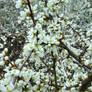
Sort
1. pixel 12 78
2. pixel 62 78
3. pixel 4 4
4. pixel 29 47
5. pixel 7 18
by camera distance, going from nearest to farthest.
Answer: pixel 12 78 → pixel 29 47 → pixel 62 78 → pixel 7 18 → pixel 4 4

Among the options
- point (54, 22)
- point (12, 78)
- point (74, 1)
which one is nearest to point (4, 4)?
point (74, 1)

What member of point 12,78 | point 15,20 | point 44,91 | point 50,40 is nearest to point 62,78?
point 44,91

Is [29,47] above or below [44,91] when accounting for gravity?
above

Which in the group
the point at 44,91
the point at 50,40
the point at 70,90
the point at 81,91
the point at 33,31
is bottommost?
the point at 44,91

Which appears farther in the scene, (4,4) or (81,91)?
(4,4)

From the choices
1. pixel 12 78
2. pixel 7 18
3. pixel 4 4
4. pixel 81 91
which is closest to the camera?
pixel 81 91

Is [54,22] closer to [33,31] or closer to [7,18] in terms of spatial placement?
[33,31]

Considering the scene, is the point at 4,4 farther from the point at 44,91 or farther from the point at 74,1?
the point at 44,91

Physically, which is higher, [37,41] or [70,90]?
[37,41]


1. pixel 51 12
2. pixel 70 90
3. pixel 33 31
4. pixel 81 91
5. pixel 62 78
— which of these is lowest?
pixel 62 78
